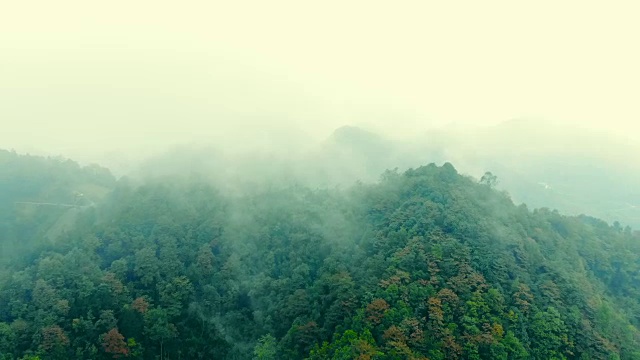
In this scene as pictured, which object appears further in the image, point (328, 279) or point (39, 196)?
point (39, 196)

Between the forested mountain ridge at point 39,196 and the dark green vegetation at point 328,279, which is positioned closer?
the dark green vegetation at point 328,279

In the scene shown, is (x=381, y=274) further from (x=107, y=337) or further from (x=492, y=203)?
(x=107, y=337)

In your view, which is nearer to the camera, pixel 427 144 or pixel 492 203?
pixel 492 203

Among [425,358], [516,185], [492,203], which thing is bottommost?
[516,185]

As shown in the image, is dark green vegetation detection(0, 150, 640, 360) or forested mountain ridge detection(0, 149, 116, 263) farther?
forested mountain ridge detection(0, 149, 116, 263)

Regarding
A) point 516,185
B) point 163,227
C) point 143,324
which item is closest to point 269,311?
point 143,324

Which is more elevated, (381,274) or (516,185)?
(381,274)

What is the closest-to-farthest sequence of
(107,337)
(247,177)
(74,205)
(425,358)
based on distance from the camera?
(425,358) < (107,337) < (74,205) < (247,177)

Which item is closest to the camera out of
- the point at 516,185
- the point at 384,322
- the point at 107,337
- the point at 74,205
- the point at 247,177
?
the point at 384,322
